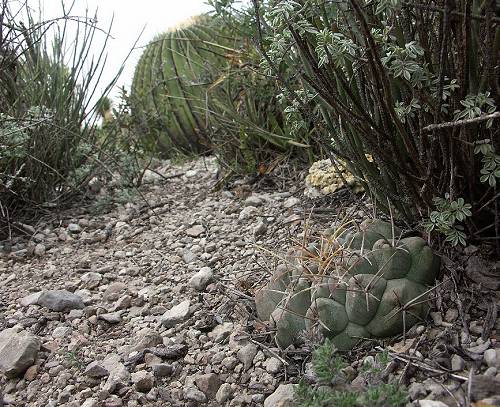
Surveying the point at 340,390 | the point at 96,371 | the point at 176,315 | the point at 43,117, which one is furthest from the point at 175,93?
the point at 340,390

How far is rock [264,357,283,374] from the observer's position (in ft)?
5.37

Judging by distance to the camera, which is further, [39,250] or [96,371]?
[39,250]

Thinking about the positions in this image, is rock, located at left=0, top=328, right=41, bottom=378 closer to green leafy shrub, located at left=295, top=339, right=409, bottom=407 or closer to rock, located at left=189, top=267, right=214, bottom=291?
rock, located at left=189, top=267, right=214, bottom=291

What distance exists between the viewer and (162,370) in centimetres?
173

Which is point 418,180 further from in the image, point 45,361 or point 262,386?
point 45,361

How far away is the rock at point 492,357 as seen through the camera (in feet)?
4.40

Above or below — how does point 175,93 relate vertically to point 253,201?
above

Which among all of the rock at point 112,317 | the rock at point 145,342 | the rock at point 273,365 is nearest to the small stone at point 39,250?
the rock at point 112,317

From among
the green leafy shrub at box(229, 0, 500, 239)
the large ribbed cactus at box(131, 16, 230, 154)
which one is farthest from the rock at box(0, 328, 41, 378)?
the large ribbed cactus at box(131, 16, 230, 154)

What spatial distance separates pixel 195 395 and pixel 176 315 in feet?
1.47

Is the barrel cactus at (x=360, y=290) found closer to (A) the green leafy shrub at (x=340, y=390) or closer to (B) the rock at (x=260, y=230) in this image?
(A) the green leafy shrub at (x=340, y=390)

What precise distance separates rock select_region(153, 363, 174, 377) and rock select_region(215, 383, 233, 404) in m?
0.18

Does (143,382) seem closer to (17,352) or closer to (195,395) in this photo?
(195,395)

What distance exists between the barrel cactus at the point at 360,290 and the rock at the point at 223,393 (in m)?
0.19
